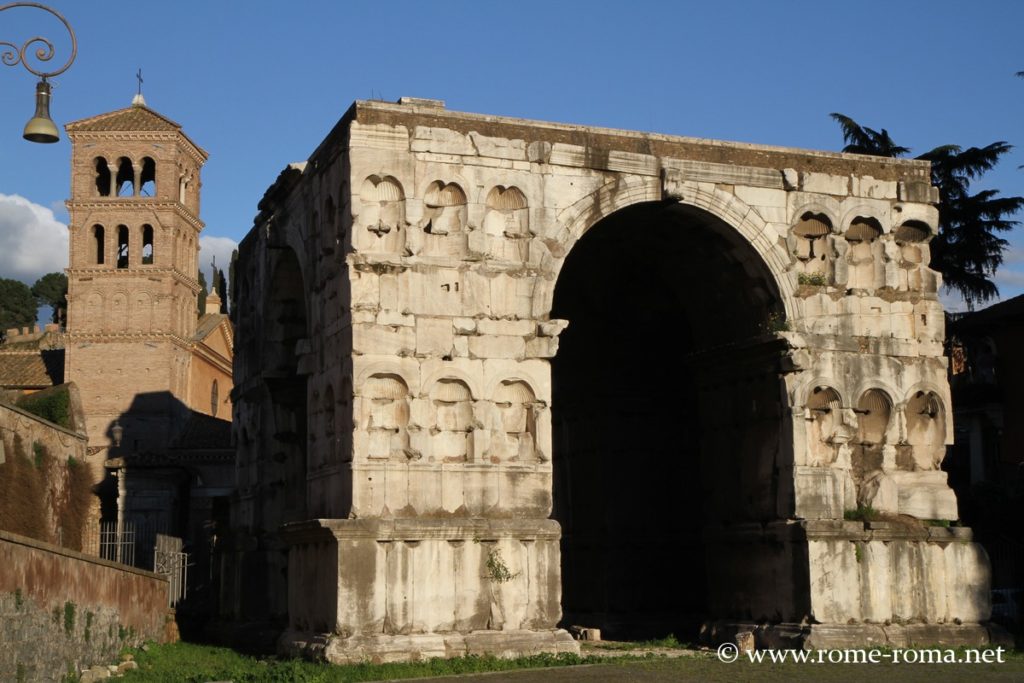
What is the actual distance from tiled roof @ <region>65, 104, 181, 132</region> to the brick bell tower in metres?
0.04

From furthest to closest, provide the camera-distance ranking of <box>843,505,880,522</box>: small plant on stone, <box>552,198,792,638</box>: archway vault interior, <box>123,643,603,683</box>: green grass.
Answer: <box>552,198,792,638</box>: archway vault interior → <box>843,505,880,522</box>: small plant on stone → <box>123,643,603,683</box>: green grass

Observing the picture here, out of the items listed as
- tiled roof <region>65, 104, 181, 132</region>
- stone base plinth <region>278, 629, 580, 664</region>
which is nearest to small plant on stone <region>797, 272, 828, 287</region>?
stone base plinth <region>278, 629, 580, 664</region>

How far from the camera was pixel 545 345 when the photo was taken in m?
17.5

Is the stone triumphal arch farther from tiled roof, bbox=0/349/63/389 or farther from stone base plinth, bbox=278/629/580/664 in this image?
tiled roof, bbox=0/349/63/389

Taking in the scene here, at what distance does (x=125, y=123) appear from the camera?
5441 centimetres

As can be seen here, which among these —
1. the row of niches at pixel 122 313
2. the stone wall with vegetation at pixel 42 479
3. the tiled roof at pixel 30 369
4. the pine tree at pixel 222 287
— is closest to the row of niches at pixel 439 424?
the stone wall with vegetation at pixel 42 479

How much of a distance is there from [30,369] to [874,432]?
4642 centimetres

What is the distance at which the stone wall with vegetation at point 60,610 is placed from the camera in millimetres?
13469

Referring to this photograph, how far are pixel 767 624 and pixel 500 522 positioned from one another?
4.29 meters

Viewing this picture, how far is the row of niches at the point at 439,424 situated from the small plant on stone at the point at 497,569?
1.17 meters

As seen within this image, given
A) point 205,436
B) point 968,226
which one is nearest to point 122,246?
point 205,436

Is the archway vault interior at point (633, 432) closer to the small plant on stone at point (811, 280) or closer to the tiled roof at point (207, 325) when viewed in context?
the small plant on stone at point (811, 280)

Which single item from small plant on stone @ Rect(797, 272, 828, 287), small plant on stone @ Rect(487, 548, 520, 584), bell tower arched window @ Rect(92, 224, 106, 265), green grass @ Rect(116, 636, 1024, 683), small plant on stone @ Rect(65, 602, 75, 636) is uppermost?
bell tower arched window @ Rect(92, 224, 106, 265)

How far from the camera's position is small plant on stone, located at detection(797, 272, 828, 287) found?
61.9 ft
